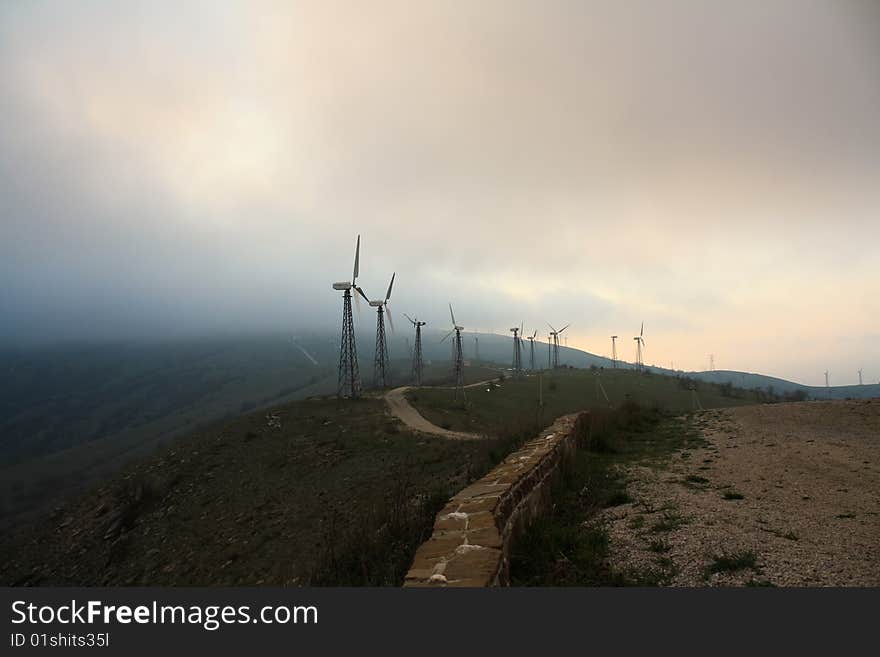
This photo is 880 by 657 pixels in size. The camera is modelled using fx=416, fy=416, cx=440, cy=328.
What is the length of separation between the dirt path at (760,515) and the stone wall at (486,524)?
1439mm

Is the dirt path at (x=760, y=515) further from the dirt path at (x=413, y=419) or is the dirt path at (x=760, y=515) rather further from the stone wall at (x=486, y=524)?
the dirt path at (x=413, y=419)

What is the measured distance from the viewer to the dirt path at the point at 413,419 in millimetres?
28391

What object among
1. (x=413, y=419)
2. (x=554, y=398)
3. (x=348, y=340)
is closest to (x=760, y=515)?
(x=413, y=419)

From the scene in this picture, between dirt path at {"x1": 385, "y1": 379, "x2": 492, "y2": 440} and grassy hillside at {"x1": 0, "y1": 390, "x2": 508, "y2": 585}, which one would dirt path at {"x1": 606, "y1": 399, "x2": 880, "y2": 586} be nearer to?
grassy hillside at {"x1": 0, "y1": 390, "x2": 508, "y2": 585}

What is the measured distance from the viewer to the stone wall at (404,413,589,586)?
174 inches

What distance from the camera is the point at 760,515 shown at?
7051 mm

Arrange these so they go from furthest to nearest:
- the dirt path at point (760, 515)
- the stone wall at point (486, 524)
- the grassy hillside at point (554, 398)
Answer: the grassy hillside at point (554, 398) < the dirt path at point (760, 515) < the stone wall at point (486, 524)

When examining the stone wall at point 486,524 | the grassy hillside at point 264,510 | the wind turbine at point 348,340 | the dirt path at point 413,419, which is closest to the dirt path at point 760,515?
the stone wall at point 486,524

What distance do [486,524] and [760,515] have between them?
5050 mm

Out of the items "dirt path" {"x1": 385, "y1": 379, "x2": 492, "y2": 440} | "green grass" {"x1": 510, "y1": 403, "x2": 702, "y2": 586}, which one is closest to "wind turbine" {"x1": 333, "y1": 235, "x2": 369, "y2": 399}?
"dirt path" {"x1": 385, "y1": 379, "x2": 492, "y2": 440}

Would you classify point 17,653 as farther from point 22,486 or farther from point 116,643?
point 22,486

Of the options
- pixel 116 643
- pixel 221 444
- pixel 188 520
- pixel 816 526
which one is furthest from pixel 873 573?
pixel 221 444

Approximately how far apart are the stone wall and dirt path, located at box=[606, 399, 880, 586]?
4.72 ft

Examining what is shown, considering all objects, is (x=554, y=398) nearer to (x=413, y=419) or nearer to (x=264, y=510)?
(x=413, y=419)
